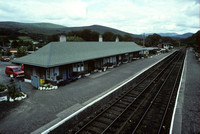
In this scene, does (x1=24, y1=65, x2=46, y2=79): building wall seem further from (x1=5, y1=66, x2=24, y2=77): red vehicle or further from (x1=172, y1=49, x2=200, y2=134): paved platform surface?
(x1=172, y1=49, x2=200, y2=134): paved platform surface

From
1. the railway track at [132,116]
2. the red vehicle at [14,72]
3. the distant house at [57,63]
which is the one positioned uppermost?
the distant house at [57,63]

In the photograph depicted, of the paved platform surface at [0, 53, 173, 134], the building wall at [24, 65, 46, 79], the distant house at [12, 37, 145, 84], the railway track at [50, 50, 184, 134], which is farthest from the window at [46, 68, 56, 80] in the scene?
the railway track at [50, 50, 184, 134]

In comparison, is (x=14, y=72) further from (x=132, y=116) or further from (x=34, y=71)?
(x=132, y=116)

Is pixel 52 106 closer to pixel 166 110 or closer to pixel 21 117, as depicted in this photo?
pixel 21 117

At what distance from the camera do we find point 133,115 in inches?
374

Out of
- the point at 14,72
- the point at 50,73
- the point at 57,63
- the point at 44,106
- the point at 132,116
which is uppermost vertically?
the point at 57,63

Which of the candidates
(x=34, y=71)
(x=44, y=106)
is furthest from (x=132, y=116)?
(x=34, y=71)

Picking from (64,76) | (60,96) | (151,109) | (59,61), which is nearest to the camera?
(151,109)

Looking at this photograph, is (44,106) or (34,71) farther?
(34,71)

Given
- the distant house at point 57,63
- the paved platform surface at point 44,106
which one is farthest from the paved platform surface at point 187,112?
the distant house at point 57,63

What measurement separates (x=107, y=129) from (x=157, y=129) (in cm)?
313

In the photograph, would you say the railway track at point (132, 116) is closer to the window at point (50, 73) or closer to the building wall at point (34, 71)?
the window at point (50, 73)

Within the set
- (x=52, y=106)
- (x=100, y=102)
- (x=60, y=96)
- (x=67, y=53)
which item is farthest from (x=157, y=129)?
(x=67, y=53)

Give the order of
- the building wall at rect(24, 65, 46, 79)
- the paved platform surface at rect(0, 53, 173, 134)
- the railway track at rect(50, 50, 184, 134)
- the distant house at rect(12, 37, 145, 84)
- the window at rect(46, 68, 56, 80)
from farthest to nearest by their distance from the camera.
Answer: the building wall at rect(24, 65, 46, 79) → the window at rect(46, 68, 56, 80) → the distant house at rect(12, 37, 145, 84) → the paved platform surface at rect(0, 53, 173, 134) → the railway track at rect(50, 50, 184, 134)
